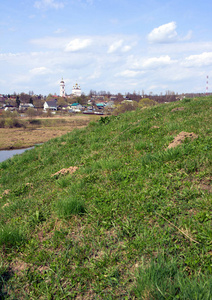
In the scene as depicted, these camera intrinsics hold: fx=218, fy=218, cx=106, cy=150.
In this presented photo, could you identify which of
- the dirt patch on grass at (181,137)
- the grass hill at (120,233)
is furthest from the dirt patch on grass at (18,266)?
the dirt patch on grass at (181,137)

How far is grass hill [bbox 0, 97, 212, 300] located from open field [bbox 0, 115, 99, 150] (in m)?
37.8

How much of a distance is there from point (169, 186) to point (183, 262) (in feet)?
4.86

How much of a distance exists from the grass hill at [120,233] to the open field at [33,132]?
37788 mm

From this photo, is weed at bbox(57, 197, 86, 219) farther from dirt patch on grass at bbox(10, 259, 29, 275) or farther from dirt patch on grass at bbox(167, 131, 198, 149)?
dirt patch on grass at bbox(167, 131, 198, 149)

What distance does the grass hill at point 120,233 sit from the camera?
7.76 ft

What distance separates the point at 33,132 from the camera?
180 ft

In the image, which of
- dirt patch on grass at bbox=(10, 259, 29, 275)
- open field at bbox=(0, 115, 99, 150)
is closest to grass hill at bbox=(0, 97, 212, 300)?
dirt patch on grass at bbox=(10, 259, 29, 275)

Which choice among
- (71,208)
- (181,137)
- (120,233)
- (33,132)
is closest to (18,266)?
(71,208)

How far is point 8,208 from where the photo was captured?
4.74 meters

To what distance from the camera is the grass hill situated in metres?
2.37

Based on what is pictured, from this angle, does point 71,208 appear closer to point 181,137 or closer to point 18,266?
point 18,266

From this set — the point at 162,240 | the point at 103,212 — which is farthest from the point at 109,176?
the point at 162,240

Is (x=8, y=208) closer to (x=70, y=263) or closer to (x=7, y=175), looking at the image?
(x=70, y=263)

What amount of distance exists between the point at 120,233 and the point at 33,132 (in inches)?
2181
